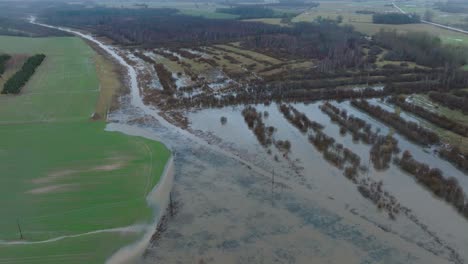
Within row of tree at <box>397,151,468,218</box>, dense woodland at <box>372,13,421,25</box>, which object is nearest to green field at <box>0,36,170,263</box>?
row of tree at <box>397,151,468,218</box>

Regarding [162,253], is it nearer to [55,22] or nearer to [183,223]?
[183,223]

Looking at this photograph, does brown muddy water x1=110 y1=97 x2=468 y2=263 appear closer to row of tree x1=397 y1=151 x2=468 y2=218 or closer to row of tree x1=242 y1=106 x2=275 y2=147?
row of tree x1=397 y1=151 x2=468 y2=218

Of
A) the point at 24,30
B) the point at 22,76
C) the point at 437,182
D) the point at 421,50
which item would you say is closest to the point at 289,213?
the point at 437,182

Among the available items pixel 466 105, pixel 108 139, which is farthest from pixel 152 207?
pixel 466 105

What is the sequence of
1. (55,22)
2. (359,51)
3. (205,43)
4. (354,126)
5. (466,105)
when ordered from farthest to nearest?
(55,22)
(205,43)
(359,51)
(466,105)
(354,126)

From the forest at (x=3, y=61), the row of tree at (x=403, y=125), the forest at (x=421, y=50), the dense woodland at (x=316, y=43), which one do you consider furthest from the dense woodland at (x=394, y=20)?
the forest at (x=3, y=61)

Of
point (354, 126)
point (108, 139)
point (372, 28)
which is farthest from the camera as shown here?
point (372, 28)

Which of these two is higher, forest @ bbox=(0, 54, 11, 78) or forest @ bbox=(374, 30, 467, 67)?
forest @ bbox=(374, 30, 467, 67)
